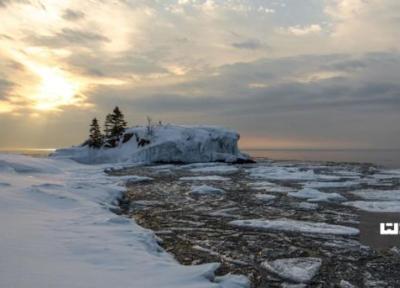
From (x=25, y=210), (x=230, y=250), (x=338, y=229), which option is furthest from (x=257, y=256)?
(x=25, y=210)

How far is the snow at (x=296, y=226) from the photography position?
12848 millimetres

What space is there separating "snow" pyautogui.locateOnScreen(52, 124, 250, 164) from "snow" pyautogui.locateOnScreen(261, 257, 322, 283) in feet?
146

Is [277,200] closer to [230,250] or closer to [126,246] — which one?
[230,250]

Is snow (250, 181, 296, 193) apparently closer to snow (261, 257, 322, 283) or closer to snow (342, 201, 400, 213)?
snow (342, 201, 400, 213)

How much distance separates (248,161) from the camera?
57.7 meters

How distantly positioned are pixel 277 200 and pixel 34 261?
45.5 ft

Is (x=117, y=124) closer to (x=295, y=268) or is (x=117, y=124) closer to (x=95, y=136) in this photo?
(x=95, y=136)

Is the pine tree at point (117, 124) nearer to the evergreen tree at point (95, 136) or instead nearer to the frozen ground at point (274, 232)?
the evergreen tree at point (95, 136)

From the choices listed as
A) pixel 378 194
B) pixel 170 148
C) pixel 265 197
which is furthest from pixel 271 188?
pixel 170 148

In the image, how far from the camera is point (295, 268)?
361 inches

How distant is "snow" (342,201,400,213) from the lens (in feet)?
55.4

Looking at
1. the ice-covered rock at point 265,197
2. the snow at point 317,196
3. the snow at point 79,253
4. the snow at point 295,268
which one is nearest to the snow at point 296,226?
the snow at point 295,268

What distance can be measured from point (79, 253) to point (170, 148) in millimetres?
45744

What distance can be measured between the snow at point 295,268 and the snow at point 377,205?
8353 millimetres
